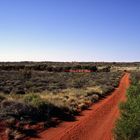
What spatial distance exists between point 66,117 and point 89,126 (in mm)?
2506

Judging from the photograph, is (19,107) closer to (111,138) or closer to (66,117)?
(66,117)

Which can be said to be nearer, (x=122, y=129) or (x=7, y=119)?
(x=122, y=129)

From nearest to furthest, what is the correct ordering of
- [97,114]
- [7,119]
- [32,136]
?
[32,136] → [7,119] → [97,114]

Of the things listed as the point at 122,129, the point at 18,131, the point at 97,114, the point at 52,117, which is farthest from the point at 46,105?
the point at 122,129

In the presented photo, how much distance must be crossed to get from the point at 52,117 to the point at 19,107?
2067mm

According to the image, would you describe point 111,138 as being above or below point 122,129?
below

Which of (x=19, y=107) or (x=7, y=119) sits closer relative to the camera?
(x=7, y=119)

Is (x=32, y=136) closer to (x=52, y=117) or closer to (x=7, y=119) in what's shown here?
(x=7, y=119)

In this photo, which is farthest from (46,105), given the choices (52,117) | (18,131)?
(18,131)

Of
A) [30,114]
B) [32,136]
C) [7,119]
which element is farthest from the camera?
[30,114]

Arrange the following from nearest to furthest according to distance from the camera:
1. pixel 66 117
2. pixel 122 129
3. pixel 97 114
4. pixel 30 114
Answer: pixel 122 129 < pixel 30 114 < pixel 66 117 < pixel 97 114

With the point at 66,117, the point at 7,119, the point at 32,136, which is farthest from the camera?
the point at 66,117

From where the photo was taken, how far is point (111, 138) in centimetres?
1463

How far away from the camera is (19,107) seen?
1791cm
